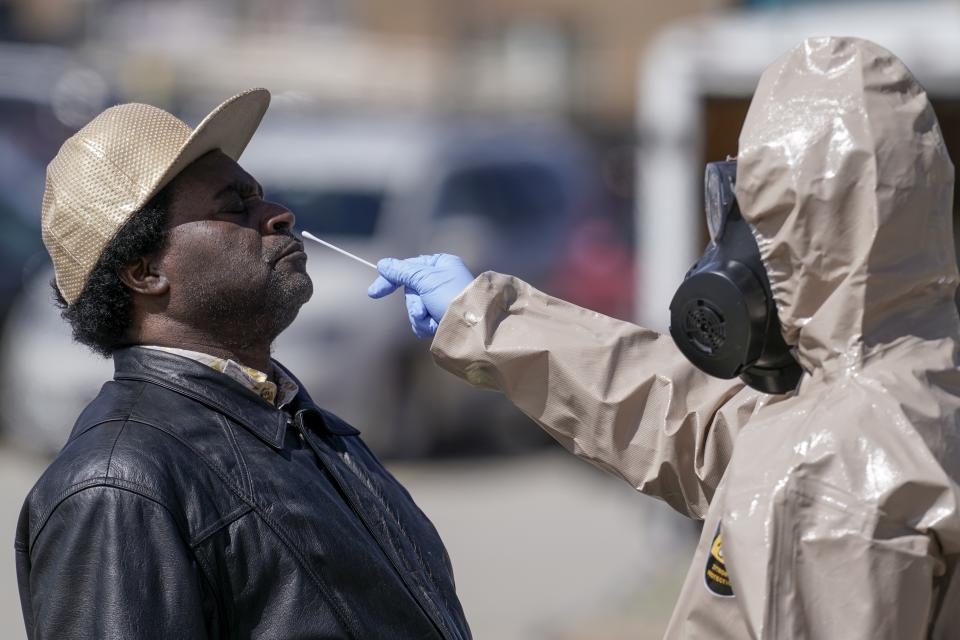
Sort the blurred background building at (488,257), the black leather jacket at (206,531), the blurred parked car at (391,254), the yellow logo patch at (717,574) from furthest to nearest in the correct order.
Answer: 1. the blurred parked car at (391,254)
2. the blurred background building at (488,257)
3. the black leather jacket at (206,531)
4. the yellow logo patch at (717,574)

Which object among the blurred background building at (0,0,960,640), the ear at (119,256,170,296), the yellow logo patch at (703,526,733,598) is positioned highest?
the ear at (119,256,170,296)

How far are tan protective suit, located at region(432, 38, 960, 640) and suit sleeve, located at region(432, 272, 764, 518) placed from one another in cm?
38

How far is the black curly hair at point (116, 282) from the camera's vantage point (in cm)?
234

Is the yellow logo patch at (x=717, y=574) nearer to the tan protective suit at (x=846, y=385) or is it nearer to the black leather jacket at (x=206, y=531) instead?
the tan protective suit at (x=846, y=385)

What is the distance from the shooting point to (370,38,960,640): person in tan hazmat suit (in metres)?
1.72

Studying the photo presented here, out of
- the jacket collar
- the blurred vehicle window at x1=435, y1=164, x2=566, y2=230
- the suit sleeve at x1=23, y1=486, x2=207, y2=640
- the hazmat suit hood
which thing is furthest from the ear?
the blurred vehicle window at x1=435, y1=164, x2=566, y2=230

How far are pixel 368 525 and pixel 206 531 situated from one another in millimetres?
330

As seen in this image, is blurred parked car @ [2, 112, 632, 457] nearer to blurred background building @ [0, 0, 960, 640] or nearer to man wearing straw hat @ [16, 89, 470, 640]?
blurred background building @ [0, 0, 960, 640]

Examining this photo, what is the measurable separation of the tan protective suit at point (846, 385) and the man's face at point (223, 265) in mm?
907

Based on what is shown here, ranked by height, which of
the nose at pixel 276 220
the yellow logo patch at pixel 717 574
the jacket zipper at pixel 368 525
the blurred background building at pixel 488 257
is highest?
the nose at pixel 276 220

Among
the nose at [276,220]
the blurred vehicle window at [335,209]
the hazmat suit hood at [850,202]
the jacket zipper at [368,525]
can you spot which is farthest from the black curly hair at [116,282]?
the blurred vehicle window at [335,209]

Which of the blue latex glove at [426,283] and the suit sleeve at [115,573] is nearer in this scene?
the suit sleeve at [115,573]

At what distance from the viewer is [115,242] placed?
2.33m

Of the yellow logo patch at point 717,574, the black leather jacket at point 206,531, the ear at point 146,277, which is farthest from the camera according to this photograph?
the ear at point 146,277
